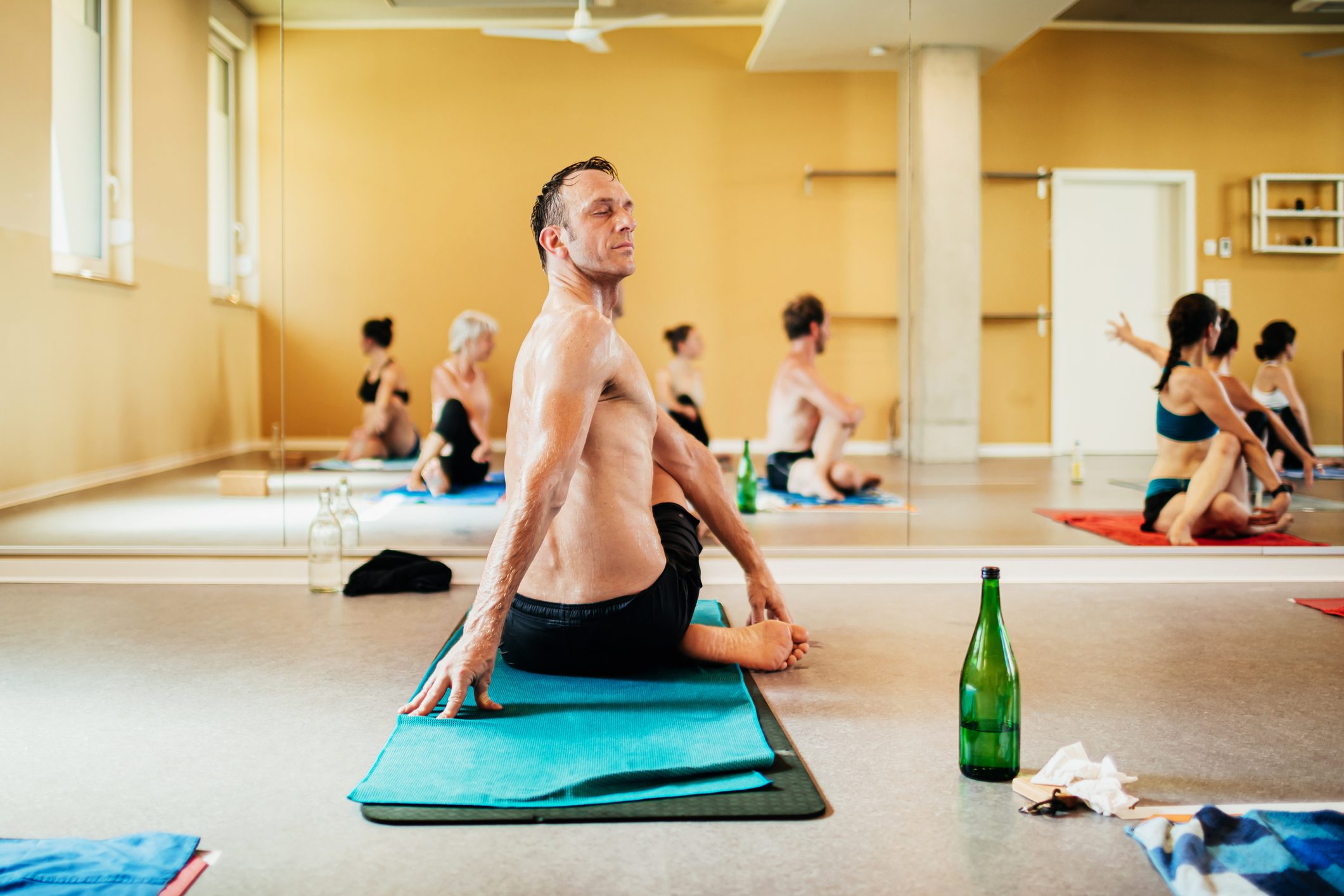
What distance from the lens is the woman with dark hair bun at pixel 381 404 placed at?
396 cm

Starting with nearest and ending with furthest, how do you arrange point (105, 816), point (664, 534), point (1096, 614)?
point (105, 816) < point (664, 534) < point (1096, 614)

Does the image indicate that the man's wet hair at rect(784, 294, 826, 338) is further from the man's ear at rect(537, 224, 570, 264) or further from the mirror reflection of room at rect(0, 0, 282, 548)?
the mirror reflection of room at rect(0, 0, 282, 548)

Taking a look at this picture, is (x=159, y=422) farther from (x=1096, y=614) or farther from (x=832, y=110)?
(x=1096, y=614)

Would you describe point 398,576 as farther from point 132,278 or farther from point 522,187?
point 132,278

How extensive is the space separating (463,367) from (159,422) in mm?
1171

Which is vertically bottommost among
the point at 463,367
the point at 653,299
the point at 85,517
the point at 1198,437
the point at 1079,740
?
the point at 1079,740

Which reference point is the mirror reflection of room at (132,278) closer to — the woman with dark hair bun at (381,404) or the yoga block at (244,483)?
the yoga block at (244,483)

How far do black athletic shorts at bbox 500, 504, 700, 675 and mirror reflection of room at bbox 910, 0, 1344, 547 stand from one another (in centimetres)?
174

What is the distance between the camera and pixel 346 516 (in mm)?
4035

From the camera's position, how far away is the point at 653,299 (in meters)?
3.99

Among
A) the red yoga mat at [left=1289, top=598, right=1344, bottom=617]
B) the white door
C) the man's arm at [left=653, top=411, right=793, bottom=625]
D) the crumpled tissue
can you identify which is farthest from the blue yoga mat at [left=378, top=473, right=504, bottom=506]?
the red yoga mat at [left=1289, top=598, right=1344, bottom=617]

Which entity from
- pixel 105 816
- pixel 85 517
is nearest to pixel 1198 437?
pixel 105 816

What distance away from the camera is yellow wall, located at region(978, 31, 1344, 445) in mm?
4074

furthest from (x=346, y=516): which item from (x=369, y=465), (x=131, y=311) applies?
(x=131, y=311)
